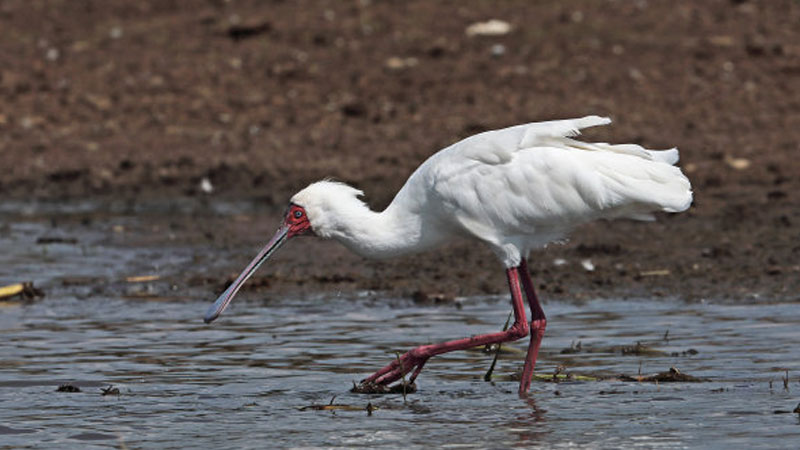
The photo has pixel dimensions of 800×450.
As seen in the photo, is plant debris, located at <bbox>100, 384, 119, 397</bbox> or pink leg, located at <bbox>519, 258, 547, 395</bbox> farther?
pink leg, located at <bbox>519, 258, 547, 395</bbox>

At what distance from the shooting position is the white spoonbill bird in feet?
27.3

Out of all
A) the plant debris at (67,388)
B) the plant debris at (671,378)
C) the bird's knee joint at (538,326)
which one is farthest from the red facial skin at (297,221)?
the plant debris at (671,378)

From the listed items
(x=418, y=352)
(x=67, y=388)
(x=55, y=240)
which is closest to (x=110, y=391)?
(x=67, y=388)

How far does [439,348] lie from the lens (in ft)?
27.0

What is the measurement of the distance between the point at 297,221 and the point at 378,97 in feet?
28.0

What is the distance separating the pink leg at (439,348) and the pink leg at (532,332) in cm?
7

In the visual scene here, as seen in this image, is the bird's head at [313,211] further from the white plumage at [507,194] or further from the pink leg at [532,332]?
the pink leg at [532,332]

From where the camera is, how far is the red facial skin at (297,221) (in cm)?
856

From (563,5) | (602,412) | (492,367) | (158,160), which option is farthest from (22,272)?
(563,5)

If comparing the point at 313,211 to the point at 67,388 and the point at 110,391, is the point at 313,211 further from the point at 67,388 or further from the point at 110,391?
the point at 67,388

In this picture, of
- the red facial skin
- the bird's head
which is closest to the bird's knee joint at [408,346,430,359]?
the bird's head

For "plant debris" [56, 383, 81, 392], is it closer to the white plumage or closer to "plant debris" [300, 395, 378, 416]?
"plant debris" [300, 395, 378, 416]

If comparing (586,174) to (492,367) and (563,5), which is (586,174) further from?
(563,5)

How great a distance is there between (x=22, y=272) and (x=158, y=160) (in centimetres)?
411
